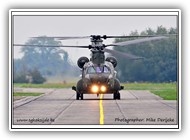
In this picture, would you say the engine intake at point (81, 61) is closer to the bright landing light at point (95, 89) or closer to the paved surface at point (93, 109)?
the paved surface at point (93, 109)

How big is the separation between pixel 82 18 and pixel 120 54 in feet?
11.1

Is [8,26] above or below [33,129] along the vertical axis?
above

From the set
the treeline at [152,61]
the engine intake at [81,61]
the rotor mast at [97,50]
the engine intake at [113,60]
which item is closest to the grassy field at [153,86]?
the treeline at [152,61]

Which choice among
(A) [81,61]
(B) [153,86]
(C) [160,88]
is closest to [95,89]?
(A) [81,61]

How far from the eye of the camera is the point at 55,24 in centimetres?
4047

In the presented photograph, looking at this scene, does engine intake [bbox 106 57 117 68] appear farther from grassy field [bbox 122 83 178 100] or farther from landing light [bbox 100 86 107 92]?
landing light [bbox 100 86 107 92]

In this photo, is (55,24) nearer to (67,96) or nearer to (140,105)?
(140,105)

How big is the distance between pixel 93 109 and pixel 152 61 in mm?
3923

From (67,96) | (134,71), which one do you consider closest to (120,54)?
(134,71)

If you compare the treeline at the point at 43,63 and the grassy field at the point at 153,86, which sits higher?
the treeline at the point at 43,63

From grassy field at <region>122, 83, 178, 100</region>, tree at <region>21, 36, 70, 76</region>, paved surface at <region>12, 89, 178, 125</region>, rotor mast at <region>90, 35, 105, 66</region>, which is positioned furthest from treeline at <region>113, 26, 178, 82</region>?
tree at <region>21, 36, 70, 76</region>

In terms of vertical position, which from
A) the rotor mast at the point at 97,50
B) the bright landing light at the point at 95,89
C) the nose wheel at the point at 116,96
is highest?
the rotor mast at the point at 97,50

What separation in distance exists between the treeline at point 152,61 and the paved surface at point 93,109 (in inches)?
37.2

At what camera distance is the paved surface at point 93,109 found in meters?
39.9
